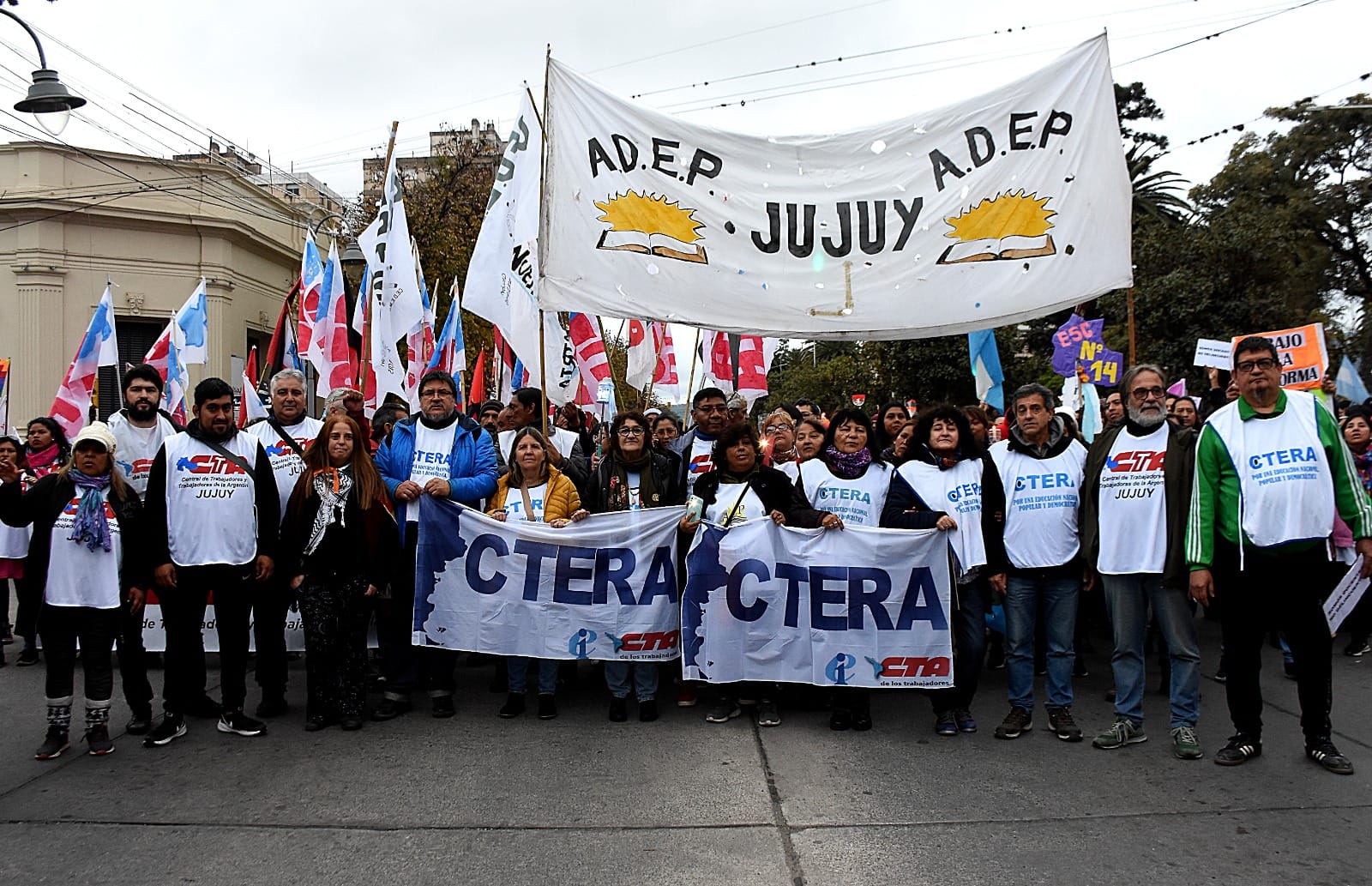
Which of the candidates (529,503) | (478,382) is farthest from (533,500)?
(478,382)

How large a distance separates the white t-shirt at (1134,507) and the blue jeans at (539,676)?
3.13m

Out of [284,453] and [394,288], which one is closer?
[284,453]

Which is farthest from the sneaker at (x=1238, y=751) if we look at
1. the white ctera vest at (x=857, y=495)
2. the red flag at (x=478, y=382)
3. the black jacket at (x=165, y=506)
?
the red flag at (x=478, y=382)

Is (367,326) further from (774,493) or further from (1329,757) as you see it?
(1329,757)

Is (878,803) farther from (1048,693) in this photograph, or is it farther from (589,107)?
(589,107)

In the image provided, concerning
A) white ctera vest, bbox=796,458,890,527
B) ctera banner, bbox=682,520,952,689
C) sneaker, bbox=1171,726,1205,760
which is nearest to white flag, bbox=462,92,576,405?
ctera banner, bbox=682,520,952,689

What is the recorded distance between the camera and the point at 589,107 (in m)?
6.36

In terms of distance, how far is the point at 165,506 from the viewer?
5.46 metres

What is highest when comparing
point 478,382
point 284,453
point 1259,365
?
point 478,382

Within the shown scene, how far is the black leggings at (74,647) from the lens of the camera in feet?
16.9

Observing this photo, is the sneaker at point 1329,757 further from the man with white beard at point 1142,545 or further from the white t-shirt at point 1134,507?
the white t-shirt at point 1134,507

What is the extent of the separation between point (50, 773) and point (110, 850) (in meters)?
1.27

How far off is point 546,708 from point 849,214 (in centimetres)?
347

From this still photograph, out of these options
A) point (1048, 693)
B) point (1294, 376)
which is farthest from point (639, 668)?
point (1294, 376)
